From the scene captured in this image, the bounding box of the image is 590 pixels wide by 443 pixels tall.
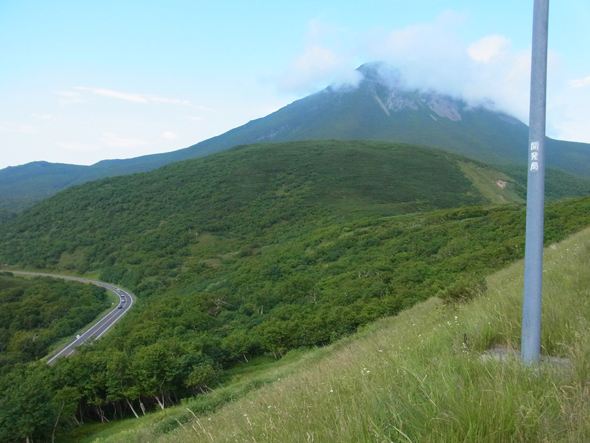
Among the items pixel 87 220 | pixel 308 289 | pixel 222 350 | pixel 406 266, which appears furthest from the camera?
pixel 87 220

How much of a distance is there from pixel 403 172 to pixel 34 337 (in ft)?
277

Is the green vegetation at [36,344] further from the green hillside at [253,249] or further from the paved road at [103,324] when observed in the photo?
the paved road at [103,324]

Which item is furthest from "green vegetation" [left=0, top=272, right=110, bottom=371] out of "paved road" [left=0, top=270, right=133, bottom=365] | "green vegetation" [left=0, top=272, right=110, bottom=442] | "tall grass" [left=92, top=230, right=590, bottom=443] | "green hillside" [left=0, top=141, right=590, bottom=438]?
"tall grass" [left=92, top=230, right=590, bottom=443]

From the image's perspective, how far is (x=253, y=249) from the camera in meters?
74.5

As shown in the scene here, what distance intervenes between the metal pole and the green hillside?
6213 mm

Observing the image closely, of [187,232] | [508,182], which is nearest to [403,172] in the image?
[508,182]

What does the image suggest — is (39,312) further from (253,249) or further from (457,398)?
(457,398)

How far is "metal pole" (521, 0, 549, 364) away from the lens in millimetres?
2857

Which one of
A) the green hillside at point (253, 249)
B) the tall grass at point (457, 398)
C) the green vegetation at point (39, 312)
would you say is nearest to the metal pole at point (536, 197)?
the tall grass at point (457, 398)

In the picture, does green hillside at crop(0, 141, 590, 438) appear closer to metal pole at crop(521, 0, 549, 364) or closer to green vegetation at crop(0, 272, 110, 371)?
metal pole at crop(521, 0, 549, 364)

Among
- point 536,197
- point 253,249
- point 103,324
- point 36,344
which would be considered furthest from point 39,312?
point 536,197

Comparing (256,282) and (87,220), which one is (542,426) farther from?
(87,220)

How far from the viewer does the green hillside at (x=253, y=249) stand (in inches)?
1083

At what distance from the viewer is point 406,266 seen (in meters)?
36.4
